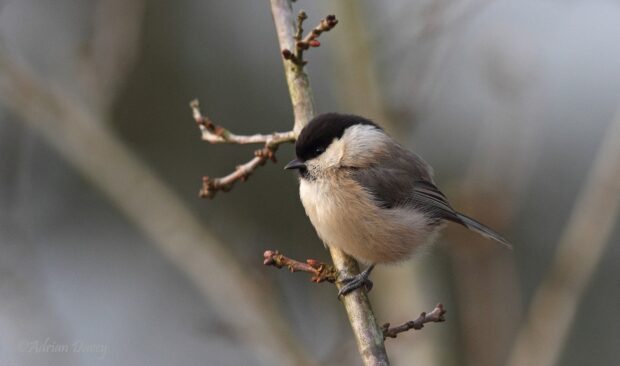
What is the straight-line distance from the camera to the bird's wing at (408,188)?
11.5 ft

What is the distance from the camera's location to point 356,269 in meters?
3.23

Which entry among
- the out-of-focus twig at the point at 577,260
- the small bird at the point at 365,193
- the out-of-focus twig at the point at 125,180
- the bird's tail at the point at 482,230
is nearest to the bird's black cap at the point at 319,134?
the small bird at the point at 365,193

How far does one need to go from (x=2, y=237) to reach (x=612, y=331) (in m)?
5.55

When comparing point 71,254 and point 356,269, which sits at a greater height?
point 356,269

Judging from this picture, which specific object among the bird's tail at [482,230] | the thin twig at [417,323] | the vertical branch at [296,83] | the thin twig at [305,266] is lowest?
the bird's tail at [482,230]

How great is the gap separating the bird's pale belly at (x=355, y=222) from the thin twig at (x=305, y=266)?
30cm

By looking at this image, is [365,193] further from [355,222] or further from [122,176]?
[122,176]

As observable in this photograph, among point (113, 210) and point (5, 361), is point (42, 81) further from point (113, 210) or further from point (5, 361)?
point (113, 210)

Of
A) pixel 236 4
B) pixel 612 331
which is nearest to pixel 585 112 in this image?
pixel 612 331

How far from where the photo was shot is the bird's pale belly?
3275mm

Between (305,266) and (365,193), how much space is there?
69 centimetres

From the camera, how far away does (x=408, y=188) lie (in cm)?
364

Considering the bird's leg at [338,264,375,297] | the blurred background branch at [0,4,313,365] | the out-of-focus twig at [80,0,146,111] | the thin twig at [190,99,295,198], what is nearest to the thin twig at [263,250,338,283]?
the bird's leg at [338,264,375,297]

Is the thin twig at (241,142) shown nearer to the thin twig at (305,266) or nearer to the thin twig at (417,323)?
the thin twig at (305,266)
